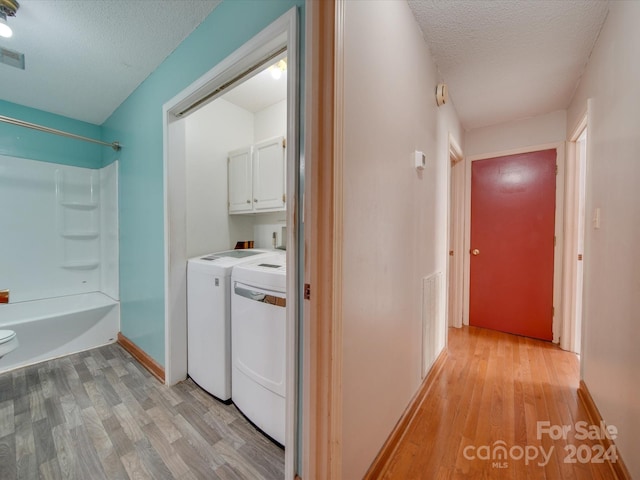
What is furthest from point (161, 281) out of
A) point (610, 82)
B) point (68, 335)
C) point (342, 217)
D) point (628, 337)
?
point (610, 82)

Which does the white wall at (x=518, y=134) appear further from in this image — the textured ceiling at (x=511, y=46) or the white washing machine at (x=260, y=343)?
the white washing machine at (x=260, y=343)

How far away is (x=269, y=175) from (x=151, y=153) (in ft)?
3.03

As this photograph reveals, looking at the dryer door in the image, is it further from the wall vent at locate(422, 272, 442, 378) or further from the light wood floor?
the wall vent at locate(422, 272, 442, 378)

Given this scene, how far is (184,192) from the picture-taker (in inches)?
71.3

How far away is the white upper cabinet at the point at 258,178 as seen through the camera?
1938 millimetres

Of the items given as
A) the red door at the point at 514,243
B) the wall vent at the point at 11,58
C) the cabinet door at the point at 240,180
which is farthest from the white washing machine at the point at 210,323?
the red door at the point at 514,243

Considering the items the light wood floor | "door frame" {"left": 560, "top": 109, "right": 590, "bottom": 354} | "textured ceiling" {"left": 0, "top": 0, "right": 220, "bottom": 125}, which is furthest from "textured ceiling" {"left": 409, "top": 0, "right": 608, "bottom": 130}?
the light wood floor

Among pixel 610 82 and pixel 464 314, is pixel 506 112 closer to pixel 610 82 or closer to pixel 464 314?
pixel 610 82

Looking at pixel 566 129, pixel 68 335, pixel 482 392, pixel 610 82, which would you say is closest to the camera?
pixel 610 82

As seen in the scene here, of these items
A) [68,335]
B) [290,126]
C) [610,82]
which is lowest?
[68,335]

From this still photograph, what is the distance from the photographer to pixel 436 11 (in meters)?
1.40

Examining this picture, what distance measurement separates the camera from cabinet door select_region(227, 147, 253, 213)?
2.17m

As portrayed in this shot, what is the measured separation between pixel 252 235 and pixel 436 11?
7.23 feet

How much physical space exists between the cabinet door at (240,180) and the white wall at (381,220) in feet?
4.40
